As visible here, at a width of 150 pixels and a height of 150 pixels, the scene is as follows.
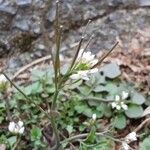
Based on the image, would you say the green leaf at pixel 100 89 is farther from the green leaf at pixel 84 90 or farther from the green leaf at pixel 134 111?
the green leaf at pixel 134 111

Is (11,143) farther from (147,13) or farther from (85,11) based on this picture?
(147,13)

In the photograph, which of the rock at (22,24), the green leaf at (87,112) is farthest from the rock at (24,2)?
the green leaf at (87,112)

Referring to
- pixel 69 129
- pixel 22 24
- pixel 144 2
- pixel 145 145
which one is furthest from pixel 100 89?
pixel 144 2

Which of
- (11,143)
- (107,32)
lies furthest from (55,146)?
(107,32)

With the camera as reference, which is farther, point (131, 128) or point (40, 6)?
point (40, 6)

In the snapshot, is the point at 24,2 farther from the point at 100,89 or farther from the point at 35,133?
the point at 35,133

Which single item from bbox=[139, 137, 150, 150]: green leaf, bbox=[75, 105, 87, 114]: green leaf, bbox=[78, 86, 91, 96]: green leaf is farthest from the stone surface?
bbox=[139, 137, 150, 150]: green leaf

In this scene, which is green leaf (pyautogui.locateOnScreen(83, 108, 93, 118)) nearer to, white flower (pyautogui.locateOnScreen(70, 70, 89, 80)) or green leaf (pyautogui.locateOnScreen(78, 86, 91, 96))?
green leaf (pyautogui.locateOnScreen(78, 86, 91, 96))
